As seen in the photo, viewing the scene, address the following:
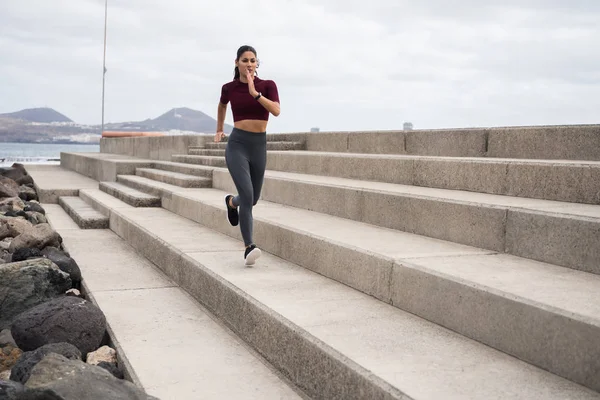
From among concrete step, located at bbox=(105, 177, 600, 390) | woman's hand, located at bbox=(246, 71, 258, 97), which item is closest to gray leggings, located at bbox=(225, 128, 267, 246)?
woman's hand, located at bbox=(246, 71, 258, 97)

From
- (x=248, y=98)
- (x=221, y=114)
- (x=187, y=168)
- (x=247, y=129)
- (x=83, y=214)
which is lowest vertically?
(x=83, y=214)

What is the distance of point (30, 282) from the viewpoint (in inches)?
214

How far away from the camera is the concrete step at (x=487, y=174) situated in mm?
5047

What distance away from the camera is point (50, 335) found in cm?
429

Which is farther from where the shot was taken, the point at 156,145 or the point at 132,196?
the point at 156,145

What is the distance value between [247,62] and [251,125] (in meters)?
0.52

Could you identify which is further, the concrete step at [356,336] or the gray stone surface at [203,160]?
the gray stone surface at [203,160]

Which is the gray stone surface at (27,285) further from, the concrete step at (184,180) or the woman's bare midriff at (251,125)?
the concrete step at (184,180)

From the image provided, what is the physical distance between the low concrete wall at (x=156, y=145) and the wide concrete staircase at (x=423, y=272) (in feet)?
25.1

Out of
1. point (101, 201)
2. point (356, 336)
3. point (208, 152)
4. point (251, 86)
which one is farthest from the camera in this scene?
point (208, 152)

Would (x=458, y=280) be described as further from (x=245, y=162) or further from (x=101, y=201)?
(x=101, y=201)

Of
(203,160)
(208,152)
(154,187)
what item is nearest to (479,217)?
(154,187)

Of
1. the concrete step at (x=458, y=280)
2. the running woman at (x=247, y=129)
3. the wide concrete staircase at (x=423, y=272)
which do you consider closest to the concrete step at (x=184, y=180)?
the wide concrete staircase at (x=423, y=272)

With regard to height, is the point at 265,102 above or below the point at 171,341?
above
